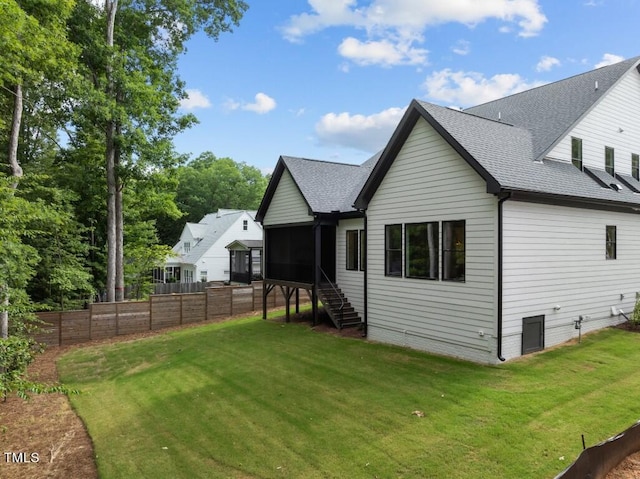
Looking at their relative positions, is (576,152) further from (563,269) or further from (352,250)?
(352,250)

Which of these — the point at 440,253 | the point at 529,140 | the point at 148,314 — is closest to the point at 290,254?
the point at 148,314

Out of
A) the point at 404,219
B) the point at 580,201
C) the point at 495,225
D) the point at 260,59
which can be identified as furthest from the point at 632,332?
the point at 260,59

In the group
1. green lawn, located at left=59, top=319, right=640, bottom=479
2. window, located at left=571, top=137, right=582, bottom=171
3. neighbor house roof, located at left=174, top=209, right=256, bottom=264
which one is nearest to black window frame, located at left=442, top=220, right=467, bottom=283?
green lawn, located at left=59, top=319, right=640, bottom=479

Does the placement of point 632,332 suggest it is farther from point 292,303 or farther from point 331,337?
point 292,303

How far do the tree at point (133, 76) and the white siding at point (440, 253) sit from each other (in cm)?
1249

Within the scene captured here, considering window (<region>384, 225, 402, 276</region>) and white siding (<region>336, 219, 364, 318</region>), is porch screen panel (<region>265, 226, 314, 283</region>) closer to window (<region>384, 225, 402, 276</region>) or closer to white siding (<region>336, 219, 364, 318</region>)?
white siding (<region>336, 219, 364, 318</region>)

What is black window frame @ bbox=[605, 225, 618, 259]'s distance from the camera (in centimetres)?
1123

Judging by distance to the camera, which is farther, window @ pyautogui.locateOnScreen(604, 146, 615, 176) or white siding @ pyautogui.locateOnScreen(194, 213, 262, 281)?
white siding @ pyautogui.locateOnScreen(194, 213, 262, 281)

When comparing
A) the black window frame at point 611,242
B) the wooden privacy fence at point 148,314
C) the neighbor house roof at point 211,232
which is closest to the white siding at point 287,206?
the wooden privacy fence at point 148,314

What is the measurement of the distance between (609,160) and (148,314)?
61.5ft

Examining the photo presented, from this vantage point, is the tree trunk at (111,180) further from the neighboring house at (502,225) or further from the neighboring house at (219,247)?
the neighboring house at (219,247)

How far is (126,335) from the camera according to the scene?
1678 centimetres

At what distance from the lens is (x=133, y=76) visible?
703 inches

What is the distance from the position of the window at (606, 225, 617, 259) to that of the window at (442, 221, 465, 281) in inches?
200
